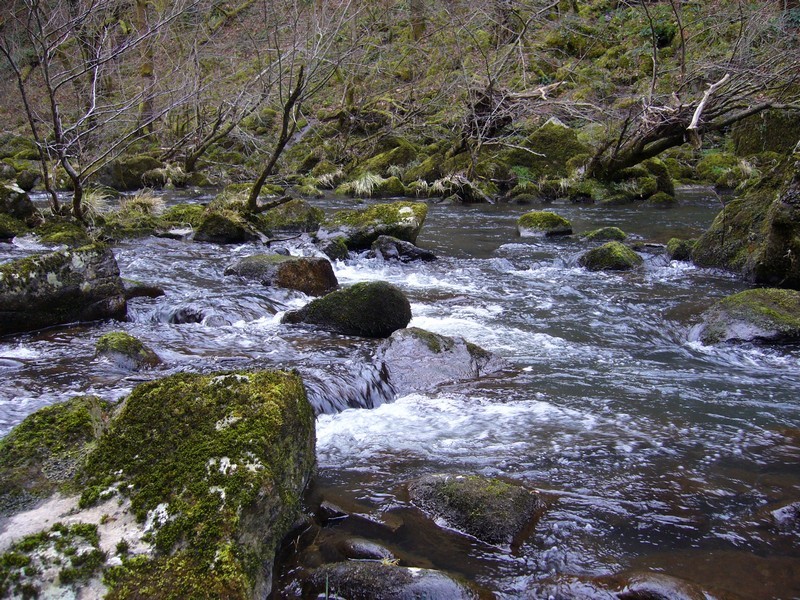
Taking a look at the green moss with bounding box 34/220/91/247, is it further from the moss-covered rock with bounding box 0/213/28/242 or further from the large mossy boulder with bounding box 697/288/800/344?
the large mossy boulder with bounding box 697/288/800/344

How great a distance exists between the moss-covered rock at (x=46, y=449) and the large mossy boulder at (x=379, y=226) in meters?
8.61

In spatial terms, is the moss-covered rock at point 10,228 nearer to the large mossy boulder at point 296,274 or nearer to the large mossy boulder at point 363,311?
the large mossy boulder at point 296,274

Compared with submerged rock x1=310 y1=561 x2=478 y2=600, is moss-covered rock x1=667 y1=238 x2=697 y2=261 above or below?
below

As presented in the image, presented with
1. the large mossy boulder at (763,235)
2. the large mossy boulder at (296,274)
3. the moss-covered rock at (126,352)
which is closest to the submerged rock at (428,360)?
the moss-covered rock at (126,352)

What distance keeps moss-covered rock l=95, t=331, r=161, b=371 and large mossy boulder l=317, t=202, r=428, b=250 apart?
6.16 metres

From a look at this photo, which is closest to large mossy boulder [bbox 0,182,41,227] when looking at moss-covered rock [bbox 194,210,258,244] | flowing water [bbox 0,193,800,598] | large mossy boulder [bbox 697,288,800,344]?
moss-covered rock [bbox 194,210,258,244]

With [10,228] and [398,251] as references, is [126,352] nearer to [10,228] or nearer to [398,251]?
[398,251]

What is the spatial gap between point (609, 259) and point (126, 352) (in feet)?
24.2

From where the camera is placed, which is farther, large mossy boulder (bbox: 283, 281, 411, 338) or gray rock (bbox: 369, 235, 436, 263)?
gray rock (bbox: 369, 235, 436, 263)

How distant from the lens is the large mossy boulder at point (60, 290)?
6059mm

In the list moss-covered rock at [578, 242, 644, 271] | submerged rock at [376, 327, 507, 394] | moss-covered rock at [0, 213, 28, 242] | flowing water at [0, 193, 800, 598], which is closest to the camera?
flowing water at [0, 193, 800, 598]

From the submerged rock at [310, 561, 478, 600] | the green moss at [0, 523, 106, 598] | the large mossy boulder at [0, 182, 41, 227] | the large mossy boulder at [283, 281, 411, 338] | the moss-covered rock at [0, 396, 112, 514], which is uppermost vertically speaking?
the large mossy boulder at [0, 182, 41, 227]

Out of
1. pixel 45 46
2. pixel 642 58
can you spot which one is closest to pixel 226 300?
pixel 45 46

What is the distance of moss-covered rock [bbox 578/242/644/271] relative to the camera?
9.82 meters
